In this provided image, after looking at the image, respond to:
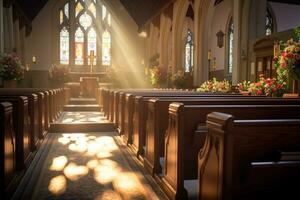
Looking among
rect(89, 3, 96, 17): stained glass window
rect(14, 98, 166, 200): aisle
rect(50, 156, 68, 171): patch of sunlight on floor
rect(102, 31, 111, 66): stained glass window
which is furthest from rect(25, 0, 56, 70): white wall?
rect(50, 156, 68, 171): patch of sunlight on floor

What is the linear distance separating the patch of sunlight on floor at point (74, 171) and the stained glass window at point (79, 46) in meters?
14.1

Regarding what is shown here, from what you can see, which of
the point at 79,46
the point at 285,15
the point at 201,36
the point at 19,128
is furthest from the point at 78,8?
the point at 19,128

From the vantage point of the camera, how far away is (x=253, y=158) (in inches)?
60.6

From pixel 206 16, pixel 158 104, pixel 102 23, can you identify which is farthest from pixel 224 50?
pixel 158 104

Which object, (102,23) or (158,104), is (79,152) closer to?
(158,104)

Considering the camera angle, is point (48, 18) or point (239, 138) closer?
point (239, 138)

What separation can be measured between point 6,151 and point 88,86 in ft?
34.8

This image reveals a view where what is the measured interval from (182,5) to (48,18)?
7425mm

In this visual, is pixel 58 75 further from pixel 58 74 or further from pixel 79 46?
pixel 79 46

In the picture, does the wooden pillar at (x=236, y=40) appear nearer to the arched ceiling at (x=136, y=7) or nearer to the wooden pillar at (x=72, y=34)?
the arched ceiling at (x=136, y=7)

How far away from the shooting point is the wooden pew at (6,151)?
7.23ft

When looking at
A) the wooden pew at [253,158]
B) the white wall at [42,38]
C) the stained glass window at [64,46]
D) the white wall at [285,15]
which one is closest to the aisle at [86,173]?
the wooden pew at [253,158]

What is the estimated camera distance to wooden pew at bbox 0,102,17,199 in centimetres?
221

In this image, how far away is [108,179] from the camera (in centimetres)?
270
